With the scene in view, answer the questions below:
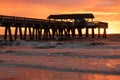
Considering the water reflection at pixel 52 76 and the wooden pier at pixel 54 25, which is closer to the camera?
the water reflection at pixel 52 76

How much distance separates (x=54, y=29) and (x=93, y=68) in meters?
47.8

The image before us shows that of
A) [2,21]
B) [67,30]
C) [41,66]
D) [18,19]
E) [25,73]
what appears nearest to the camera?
[25,73]

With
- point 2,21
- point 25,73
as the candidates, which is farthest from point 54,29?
point 25,73

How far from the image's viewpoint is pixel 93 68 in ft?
69.3

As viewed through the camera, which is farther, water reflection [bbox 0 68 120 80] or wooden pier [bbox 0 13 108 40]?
wooden pier [bbox 0 13 108 40]

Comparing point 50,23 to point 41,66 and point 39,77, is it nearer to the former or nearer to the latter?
point 41,66

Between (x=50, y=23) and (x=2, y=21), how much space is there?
17941 mm

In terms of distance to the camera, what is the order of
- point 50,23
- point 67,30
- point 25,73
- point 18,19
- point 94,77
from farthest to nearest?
point 67,30 → point 50,23 → point 18,19 → point 25,73 → point 94,77

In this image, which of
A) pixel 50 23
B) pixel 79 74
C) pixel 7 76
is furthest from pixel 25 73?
pixel 50 23

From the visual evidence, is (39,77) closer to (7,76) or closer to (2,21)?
(7,76)

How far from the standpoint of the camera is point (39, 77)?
59.0ft

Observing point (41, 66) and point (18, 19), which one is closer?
point (41, 66)

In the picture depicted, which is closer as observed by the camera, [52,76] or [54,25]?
[52,76]

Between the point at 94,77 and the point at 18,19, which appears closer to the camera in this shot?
the point at 94,77
